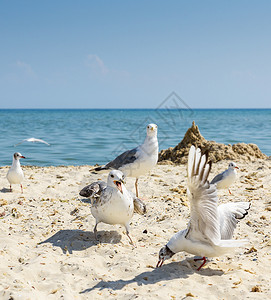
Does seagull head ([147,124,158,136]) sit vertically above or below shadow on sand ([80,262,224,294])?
above

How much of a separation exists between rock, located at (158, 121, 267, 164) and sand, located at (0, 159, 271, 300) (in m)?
3.74

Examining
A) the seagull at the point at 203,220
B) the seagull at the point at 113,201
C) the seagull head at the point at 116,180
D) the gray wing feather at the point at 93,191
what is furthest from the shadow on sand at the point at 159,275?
the gray wing feather at the point at 93,191

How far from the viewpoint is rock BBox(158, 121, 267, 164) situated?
419 inches

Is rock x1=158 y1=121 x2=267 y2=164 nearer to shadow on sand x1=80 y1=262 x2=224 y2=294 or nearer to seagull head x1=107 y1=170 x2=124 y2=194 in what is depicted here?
seagull head x1=107 y1=170 x2=124 y2=194

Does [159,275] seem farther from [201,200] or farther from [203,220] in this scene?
[201,200]

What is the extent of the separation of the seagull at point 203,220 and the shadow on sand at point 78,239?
3.16 feet

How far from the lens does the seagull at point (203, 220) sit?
3.12m

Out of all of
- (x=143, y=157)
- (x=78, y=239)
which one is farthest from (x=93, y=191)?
(x=143, y=157)

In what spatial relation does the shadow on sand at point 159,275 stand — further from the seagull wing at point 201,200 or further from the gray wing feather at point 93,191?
the gray wing feather at point 93,191

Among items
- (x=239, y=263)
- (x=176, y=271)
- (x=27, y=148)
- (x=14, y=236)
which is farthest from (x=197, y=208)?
(x=27, y=148)

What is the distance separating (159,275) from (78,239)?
1.37 metres

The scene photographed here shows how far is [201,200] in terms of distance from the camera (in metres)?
3.30

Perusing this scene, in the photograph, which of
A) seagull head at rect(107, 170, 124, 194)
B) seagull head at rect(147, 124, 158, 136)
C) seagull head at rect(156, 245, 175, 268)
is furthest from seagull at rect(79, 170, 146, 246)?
seagull head at rect(147, 124, 158, 136)

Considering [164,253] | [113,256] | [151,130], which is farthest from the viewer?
[151,130]
